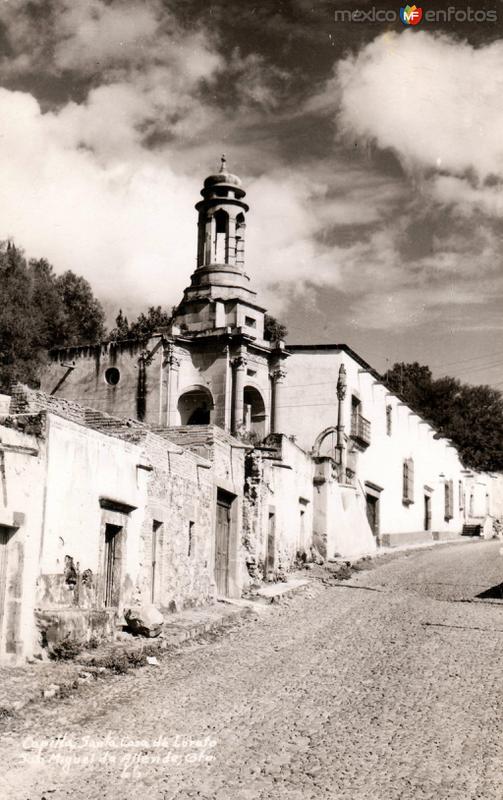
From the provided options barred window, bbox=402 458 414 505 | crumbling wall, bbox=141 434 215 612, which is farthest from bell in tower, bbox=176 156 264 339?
crumbling wall, bbox=141 434 215 612

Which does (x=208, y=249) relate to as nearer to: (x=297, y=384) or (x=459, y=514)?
(x=297, y=384)

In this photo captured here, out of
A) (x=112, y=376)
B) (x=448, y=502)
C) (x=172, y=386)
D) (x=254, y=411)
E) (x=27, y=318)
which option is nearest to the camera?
(x=27, y=318)

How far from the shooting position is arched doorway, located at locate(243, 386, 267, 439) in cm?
3303

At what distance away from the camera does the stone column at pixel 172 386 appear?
3139cm


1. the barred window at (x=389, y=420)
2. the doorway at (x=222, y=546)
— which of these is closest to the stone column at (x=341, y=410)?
the barred window at (x=389, y=420)

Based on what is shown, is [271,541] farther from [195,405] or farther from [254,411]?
[254,411]

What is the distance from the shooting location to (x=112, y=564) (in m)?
12.3

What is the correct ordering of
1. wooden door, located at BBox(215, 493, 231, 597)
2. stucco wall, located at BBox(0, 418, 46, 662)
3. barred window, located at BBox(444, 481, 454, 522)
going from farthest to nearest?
barred window, located at BBox(444, 481, 454, 522) < wooden door, located at BBox(215, 493, 231, 597) < stucco wall, located at BBox(0, 418, 46, 662)

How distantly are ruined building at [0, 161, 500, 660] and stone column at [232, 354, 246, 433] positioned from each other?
5 cm

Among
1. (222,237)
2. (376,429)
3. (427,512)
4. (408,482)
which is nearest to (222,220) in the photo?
(222,237)

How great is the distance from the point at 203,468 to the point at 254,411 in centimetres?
1773

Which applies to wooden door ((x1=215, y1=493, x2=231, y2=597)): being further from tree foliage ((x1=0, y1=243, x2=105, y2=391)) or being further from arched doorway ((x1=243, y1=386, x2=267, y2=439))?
arched doorway ((x1=243, y1=386, x2=267, y2=439))

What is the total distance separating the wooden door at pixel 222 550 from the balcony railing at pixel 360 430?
16663 mm

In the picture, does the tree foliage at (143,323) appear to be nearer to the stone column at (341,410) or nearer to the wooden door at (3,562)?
the stone column at (341,410)
